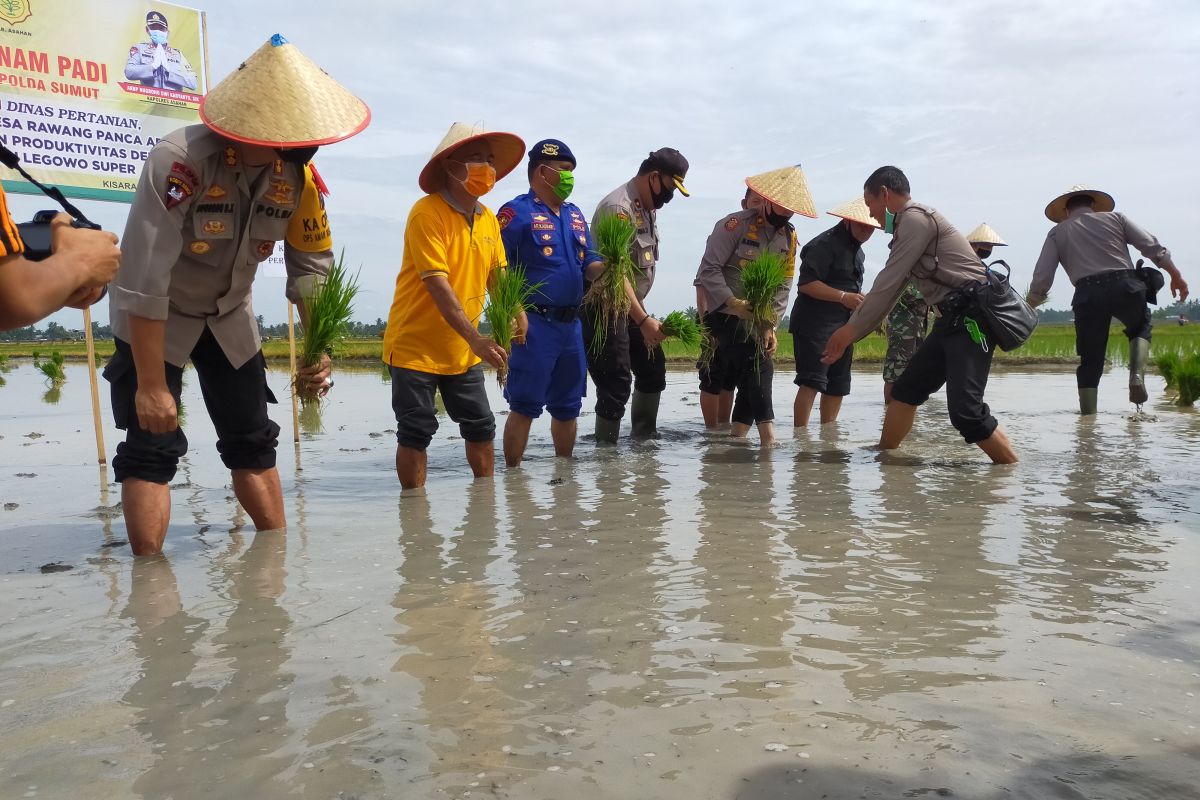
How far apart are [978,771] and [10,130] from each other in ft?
22.0

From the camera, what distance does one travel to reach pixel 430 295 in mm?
4457

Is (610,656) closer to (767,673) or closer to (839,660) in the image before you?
(767,673)

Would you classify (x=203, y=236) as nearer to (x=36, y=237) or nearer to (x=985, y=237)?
(x=36, y=237)

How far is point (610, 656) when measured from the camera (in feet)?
7.46

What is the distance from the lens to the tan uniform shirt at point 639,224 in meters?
6.16

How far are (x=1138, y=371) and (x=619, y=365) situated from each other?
4934 millimetres

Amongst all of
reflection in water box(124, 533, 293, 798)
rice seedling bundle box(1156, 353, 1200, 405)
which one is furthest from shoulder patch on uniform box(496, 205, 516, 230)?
rice seedling bundle box(1156, 353, 1200, 405)

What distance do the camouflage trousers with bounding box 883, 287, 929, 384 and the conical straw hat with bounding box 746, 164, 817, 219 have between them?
6.76ft

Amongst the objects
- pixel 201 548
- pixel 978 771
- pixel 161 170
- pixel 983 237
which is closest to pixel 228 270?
pixel 161 170

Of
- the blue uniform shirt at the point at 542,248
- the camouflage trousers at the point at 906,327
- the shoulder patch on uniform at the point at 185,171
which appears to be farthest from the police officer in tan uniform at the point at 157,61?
the camouflage trousers at the point at 906,327

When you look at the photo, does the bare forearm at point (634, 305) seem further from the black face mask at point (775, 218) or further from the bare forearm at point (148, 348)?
the bare forearm at point (148, 348)

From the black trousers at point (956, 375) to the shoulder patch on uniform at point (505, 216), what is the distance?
8.38ft

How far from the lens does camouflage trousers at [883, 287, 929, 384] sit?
26.2ft

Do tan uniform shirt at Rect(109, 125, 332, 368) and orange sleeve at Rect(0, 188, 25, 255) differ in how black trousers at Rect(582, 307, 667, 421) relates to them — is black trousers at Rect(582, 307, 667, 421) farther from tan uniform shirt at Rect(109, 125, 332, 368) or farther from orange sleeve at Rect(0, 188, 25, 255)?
orange sleeve at Rect(0, 188, 25, 255)
